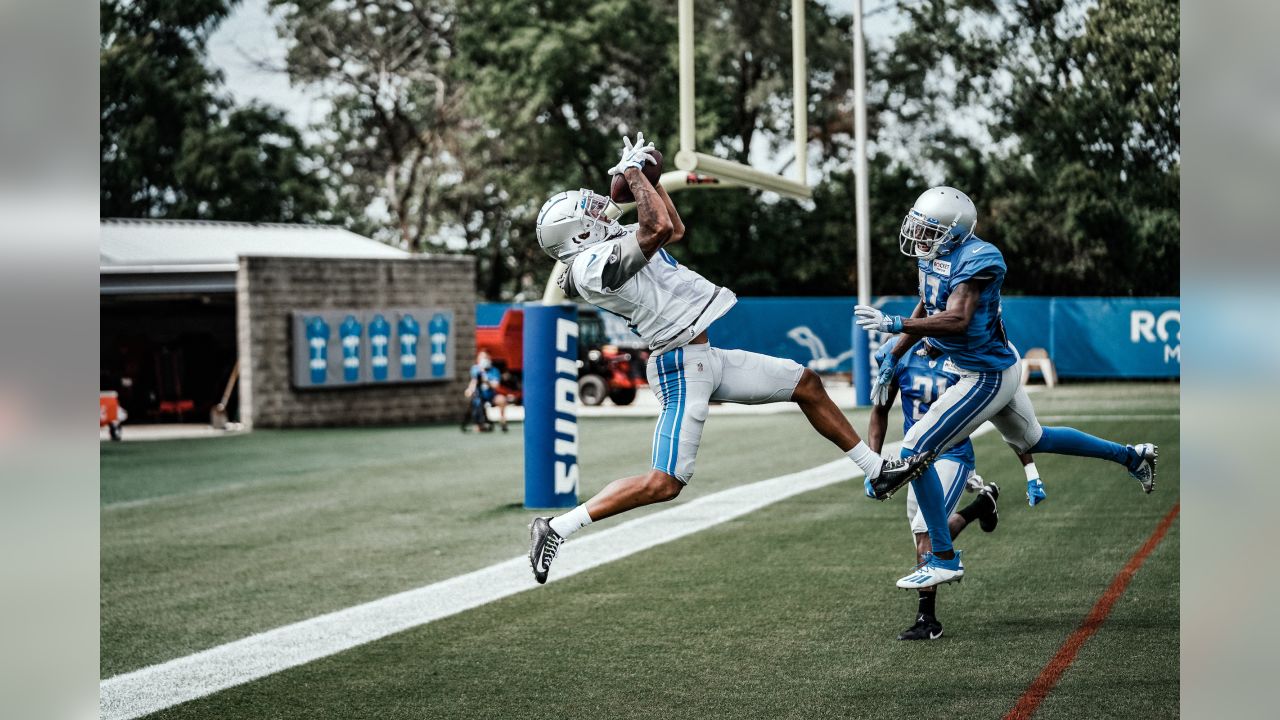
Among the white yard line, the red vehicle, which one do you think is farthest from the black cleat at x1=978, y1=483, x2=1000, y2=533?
the red vehicle

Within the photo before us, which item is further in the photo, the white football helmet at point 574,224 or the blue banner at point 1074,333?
the blue banner at point 1074,333

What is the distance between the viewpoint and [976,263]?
5.54 meters

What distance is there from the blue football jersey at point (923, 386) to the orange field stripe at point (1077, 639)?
36.4 inches

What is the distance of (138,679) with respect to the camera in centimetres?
677

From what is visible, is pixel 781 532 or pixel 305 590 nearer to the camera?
pixel 305 590

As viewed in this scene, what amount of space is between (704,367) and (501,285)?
36394mm

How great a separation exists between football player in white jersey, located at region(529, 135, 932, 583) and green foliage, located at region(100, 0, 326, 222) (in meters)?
36.8

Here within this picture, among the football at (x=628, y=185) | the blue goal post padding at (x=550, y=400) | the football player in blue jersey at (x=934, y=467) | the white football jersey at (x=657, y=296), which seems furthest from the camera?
the blue goal post padding at (x=550, y=400)

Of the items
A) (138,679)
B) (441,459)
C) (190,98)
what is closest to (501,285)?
(190,98)

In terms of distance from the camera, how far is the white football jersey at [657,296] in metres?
5.30

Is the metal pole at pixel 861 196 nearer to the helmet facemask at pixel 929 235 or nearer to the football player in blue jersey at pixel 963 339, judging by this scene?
the football player in blue jersey at pixel 963 339

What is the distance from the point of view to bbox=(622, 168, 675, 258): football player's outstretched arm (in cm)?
506

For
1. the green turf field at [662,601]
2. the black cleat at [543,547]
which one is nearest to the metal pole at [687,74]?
the green turf field at [662,601]

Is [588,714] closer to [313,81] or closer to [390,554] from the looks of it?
[390,554]
